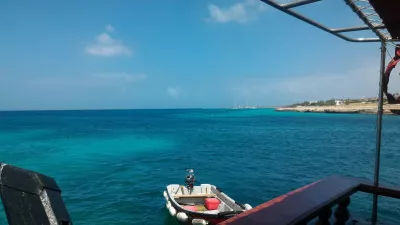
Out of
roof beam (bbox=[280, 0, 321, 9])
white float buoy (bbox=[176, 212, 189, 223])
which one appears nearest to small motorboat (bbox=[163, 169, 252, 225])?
white float buoy (bbox=[176, 212, 189, 223])

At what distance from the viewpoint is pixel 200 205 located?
14.2 m

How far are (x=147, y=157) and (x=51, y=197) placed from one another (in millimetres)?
32598

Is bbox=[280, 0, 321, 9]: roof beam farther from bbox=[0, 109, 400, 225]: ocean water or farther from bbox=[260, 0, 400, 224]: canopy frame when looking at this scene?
bbox=[0, 109, 400, 225]: ocean water

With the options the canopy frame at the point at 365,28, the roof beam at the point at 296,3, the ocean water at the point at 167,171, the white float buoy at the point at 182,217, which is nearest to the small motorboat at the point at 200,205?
the white float buoy at the point at 182,217

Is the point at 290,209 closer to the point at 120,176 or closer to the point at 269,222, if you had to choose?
the point at 269,222

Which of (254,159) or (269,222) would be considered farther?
(254,159)

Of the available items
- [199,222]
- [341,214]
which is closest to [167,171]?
[199,222]

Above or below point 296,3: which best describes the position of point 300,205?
below

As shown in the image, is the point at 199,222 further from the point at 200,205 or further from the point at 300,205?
the point at 300,205

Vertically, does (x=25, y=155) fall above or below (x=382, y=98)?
below

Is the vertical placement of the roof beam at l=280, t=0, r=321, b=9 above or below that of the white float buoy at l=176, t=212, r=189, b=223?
above

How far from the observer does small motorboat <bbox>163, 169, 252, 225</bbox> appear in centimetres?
1166

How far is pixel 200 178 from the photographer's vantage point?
2316 centimetres

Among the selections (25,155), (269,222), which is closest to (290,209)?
(269,222)
